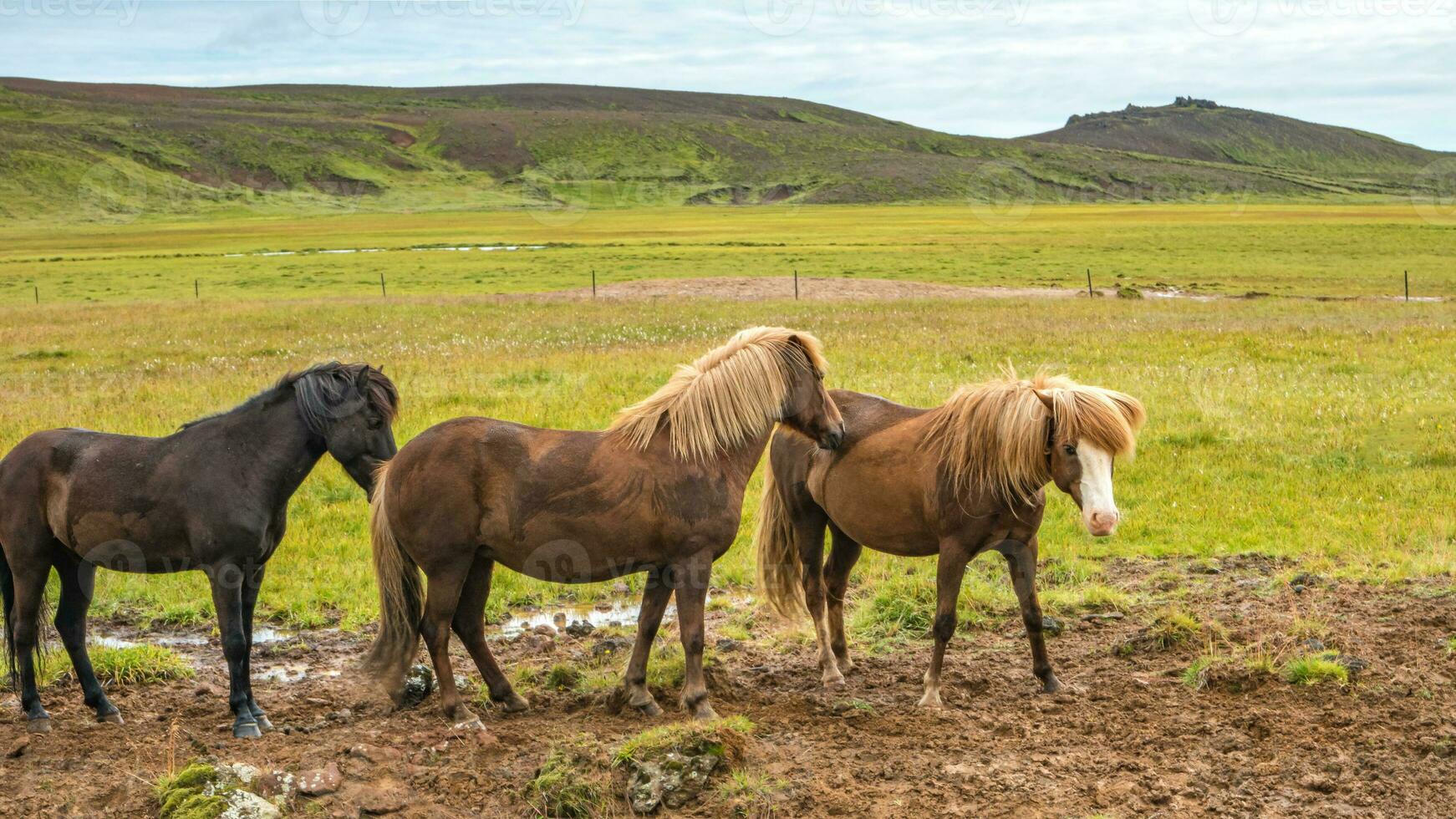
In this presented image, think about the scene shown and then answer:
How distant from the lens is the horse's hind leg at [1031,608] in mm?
7387

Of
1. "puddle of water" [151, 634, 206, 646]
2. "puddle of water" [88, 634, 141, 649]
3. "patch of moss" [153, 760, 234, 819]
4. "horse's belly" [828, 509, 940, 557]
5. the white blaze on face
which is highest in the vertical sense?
the white blaze on face

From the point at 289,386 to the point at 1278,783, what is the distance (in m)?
6.11

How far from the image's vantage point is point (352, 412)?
738cm

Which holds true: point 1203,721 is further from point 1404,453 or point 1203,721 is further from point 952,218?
point 952,218

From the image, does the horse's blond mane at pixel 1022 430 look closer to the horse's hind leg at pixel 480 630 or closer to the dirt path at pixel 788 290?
the horse's hind leg at pixel 480 630

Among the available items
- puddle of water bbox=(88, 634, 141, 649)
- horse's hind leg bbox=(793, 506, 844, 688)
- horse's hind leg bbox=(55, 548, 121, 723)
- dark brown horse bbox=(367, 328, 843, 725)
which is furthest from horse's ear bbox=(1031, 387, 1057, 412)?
puddle of water bbox=(88, 634, 141, 649)

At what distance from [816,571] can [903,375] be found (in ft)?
Answer: 39.3

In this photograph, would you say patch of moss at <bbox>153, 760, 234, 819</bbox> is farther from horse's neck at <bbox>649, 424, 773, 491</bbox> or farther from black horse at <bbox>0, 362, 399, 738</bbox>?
horse's neck at <bbox>649, 424, 773, 491</bbox>

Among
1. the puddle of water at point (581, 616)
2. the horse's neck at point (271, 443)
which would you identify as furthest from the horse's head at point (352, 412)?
the puddle of water at point (581, 616)

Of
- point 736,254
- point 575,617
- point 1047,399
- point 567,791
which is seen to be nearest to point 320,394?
point 575,617

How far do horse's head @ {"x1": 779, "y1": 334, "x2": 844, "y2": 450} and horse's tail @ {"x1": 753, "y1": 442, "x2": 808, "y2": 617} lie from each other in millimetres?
978

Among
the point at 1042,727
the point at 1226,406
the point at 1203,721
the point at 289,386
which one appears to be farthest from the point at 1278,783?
the point at 1226,406

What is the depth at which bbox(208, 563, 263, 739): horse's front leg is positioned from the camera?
6.86 meters

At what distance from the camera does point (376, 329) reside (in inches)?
1173
